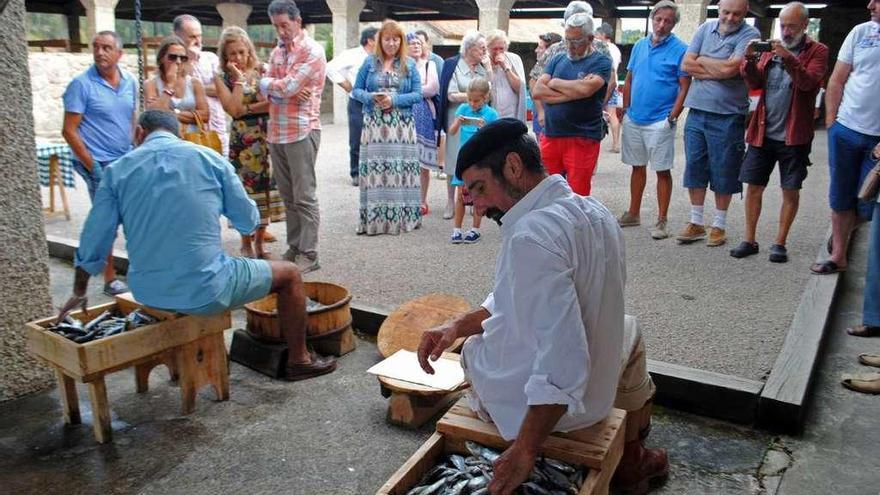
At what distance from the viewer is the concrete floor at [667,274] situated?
424cm

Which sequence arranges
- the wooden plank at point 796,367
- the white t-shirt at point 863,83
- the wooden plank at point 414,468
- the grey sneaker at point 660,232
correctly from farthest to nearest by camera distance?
1. the grey sneaker at point 660,232
2. the white t-shirt at point 863,83
3. the wooden plank at point 796,367
4. the wooden plank at point 414,468

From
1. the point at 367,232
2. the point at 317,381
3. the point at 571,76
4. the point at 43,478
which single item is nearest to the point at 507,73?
the point at 571,76

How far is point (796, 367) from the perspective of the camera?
3.70m

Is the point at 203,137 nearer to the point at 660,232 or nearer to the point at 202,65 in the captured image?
the point at 202,65

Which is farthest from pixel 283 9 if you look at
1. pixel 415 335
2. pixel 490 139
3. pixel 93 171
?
pixel 490 139

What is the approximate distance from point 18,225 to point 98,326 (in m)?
0.72

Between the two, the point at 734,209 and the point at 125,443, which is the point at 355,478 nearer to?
the point at 125,443

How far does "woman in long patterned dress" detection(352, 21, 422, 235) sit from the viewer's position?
6.49m

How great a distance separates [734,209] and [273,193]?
5143mm

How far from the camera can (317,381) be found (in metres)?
4.04

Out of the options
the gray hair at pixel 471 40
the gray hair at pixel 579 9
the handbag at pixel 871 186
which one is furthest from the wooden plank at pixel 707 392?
the gray hair at pixel 471 40

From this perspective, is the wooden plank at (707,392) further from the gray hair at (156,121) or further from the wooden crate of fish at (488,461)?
the gray hair at (156,121)

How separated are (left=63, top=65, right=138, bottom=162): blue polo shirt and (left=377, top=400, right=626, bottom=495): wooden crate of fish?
393 cm

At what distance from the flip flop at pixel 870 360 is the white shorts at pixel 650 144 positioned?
2674 millimetres
